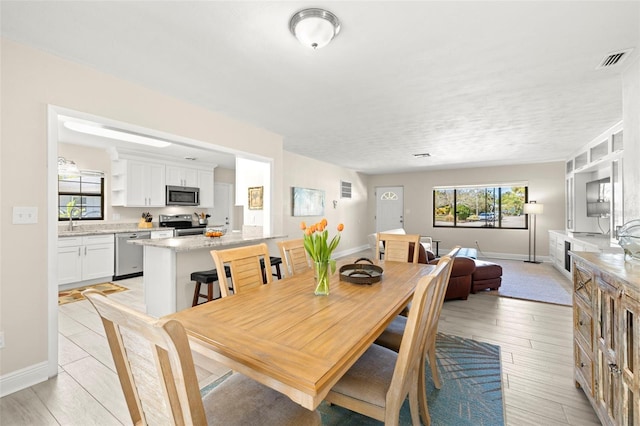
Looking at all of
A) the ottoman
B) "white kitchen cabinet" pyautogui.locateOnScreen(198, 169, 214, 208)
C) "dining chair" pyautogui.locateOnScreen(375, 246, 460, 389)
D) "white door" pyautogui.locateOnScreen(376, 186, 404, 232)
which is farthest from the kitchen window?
"white door" pyautogui.locateOnScreen(376, 186, 404, 232)

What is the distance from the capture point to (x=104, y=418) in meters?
1.73

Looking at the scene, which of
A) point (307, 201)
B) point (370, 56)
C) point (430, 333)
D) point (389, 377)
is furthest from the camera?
point (307, 201)

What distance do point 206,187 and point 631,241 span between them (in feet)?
22.8

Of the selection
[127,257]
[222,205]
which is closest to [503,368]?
[127,257]

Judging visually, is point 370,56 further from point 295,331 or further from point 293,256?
point 295,331

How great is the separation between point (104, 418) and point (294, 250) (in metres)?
1.63

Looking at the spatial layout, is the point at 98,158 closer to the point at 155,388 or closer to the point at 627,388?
the point at 155,388

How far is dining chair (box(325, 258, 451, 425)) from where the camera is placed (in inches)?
43.9

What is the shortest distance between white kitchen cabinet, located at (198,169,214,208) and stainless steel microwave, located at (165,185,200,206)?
0.15 metres

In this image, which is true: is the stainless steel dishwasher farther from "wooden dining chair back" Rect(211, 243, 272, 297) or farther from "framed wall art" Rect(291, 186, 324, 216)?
"wooden dining chair back" Rect(211, 243, 272, 297)

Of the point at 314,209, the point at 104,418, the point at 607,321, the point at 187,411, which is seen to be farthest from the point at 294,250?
the point at 314,209

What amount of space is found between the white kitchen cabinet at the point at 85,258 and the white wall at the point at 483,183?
270 inches

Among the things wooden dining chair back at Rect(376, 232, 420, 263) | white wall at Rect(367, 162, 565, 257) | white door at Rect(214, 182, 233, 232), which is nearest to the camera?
wooden dining chair back at Rect(376, 232, 420, 263)

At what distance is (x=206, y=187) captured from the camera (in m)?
6.86
